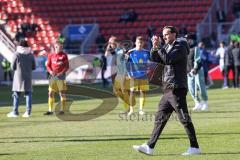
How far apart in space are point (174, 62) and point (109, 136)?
3.47m

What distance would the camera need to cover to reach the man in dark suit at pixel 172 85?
1298 centimetres

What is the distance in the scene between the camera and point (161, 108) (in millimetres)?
13312

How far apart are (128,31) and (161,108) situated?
34.9 metres

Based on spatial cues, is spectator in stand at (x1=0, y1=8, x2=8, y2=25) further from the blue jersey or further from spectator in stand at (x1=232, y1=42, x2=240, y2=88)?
the blue jersey

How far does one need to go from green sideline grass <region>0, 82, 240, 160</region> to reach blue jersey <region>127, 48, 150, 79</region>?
3.57 feet

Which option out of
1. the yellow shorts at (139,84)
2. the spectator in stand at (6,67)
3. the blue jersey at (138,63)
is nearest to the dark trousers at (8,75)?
the spectator in stand at (6,67)

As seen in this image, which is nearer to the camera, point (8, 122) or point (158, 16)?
point (8, 122)

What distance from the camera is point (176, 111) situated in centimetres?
1314

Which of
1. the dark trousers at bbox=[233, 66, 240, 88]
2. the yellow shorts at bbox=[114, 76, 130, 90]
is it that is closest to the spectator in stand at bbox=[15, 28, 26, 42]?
the dark trousers at bbox=[233, 66, 240, 88]

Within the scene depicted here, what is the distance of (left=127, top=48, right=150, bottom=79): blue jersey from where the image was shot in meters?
20.7

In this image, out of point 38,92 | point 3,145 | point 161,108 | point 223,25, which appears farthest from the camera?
point 223,25

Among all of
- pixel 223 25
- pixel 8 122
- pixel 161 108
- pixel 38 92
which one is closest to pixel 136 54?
pixel 8 122

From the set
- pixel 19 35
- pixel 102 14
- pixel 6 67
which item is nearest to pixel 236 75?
pixel 6 67

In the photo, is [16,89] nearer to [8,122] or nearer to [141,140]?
[8,122]
